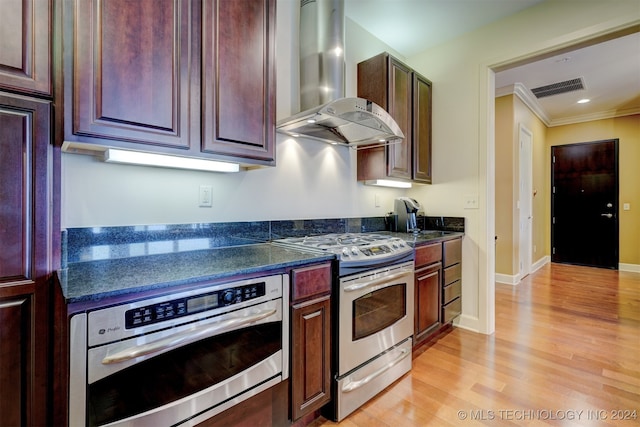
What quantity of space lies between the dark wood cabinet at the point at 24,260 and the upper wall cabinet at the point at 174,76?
12 centimetres

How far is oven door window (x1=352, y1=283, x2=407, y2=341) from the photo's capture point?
1.74m

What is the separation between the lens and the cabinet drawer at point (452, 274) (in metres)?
2.65

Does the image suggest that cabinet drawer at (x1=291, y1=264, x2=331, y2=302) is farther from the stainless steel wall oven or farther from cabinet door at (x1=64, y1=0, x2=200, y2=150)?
cabinet door at (x1=64, y1=0, x2=200, y2=150)

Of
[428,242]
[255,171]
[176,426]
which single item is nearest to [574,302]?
[428,242]

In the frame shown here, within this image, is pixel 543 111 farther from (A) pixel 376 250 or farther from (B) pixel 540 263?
(A) pixel 376 250

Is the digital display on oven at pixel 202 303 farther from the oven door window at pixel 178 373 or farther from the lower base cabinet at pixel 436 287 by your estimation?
the lower base cabinet at pixel 436 287

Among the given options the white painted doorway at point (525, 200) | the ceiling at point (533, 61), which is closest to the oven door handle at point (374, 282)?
the ceiling at point (533, 61)

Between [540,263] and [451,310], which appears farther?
[540,263]

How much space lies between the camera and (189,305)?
1.10 m

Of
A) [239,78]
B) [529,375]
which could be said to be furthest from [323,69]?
[529,375]

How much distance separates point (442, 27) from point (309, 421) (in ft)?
10.5

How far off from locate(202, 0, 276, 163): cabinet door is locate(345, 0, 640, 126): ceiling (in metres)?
1.21

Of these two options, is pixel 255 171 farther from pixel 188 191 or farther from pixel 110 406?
pixel 110 406

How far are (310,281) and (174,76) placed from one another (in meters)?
1.13
